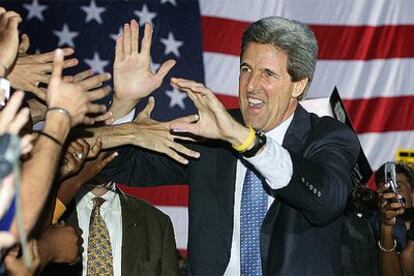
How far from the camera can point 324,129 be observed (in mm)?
3254

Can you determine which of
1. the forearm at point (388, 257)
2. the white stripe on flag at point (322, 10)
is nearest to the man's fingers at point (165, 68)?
the forearm at point (388, 257)

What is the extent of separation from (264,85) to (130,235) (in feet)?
3.53

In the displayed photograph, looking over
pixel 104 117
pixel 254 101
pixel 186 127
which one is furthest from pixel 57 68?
pixel 254 101

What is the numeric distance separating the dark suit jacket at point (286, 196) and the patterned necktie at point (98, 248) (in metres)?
0.57

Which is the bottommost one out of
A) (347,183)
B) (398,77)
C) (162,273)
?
(162,273)

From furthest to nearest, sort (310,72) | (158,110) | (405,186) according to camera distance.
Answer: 1. (158,110)
2. (405,186)
3. (310,72)

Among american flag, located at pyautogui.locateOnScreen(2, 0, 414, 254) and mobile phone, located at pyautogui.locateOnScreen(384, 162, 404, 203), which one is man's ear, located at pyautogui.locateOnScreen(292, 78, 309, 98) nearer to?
mobile phone, located at pyautogui.locateOnScreen(384, 162, 404, 203)

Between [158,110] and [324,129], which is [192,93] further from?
[158,110]

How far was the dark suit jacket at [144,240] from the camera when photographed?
13.1ft

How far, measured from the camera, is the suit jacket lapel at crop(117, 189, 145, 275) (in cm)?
397

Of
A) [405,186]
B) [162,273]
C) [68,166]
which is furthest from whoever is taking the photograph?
[405,186]

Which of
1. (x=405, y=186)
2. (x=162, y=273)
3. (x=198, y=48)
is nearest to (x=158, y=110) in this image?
(x=198, y=48)

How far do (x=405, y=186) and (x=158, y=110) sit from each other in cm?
148

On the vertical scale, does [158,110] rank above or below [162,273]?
above
